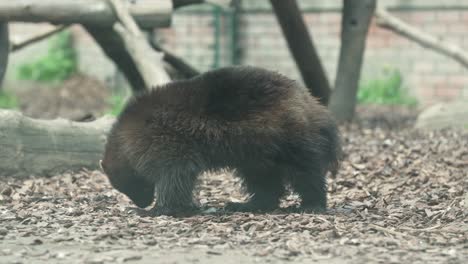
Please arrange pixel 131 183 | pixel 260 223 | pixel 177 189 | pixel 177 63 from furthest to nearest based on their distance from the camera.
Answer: pixel 177 63, pixel 131 183, pixel 177 189, pixel 260 223

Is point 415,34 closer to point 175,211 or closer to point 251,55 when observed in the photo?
point 251,55

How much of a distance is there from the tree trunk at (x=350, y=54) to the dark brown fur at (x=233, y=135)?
13.8 ft

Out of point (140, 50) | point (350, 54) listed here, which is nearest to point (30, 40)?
point (140, 50)

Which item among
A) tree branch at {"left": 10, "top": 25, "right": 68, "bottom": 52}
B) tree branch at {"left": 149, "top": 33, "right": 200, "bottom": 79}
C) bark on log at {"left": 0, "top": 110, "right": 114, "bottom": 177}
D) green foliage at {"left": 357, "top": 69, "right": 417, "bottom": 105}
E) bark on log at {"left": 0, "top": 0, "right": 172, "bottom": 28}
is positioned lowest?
green foliage at {"left": 357, "top": 69, "right": 417, "bottom": 105}

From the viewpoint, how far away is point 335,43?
52.1 feet

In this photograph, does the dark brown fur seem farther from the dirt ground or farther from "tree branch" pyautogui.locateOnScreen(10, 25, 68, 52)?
"tree branch" pyautogui.locateOnScreen(10, 25, 68, 52)

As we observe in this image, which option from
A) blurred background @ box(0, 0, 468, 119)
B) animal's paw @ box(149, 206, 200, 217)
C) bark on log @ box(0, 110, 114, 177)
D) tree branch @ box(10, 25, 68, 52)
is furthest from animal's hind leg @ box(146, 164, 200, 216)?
blurred background @ box(0, 0, 468, 119)

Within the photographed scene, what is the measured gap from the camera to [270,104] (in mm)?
6477

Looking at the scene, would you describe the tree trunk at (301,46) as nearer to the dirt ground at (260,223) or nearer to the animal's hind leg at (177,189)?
the dirt ground at (260,223)

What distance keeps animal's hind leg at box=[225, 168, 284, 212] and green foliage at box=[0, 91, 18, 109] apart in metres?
8.83

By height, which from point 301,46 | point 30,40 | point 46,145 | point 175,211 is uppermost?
point 30,40

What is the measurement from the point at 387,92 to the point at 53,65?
604cm

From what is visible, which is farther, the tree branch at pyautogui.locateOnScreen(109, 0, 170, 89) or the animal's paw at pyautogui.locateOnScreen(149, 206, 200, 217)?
the tree branch at pyautogui.locateOnScreen(109, 0, 170, 89)

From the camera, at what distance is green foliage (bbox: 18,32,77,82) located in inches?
685
